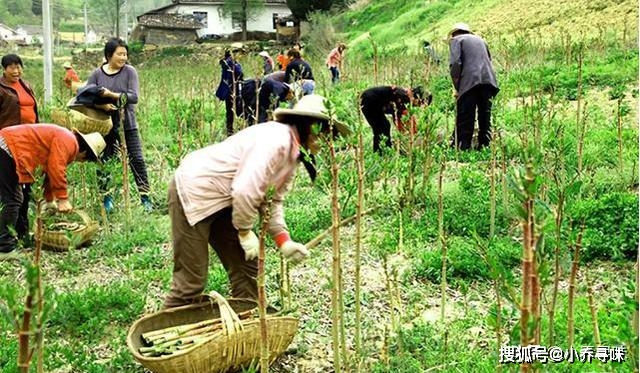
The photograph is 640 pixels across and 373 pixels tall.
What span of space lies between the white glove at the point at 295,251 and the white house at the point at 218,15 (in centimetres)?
4388

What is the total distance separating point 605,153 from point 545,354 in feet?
15.3

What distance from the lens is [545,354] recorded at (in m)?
2.01

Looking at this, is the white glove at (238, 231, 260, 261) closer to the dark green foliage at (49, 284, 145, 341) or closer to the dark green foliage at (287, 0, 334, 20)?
the dark green foliage at (49, 284, 145, 341)

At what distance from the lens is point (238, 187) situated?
2930mm

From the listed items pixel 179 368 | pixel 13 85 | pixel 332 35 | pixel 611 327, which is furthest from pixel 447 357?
pixel 332 35

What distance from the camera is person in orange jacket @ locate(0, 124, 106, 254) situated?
15.5ft

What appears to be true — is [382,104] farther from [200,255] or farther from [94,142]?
[200,255]

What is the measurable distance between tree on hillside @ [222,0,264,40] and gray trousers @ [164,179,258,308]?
3879 cm

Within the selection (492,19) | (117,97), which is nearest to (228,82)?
(117,97)

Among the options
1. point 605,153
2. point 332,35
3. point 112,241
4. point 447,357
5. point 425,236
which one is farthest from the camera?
point 332,35

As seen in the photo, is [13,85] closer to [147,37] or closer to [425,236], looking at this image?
[425,236]

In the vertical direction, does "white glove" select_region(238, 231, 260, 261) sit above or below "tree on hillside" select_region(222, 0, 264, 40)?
below

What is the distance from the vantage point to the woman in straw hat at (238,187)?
297cm

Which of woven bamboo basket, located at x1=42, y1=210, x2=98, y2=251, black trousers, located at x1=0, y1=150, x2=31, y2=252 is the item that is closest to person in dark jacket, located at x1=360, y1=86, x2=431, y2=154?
woven bamboo basket, located at x1=42, y1=210, x2=98, y2=251
